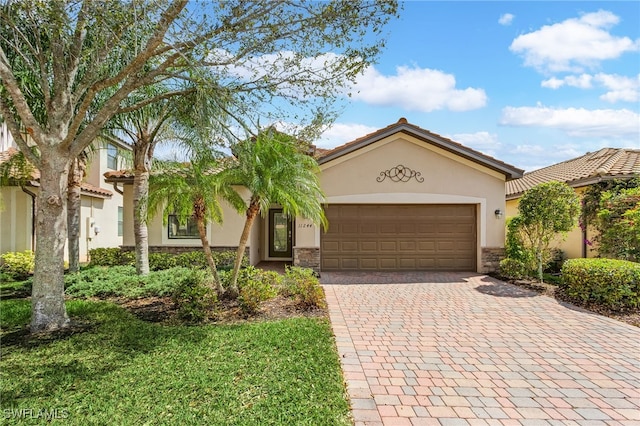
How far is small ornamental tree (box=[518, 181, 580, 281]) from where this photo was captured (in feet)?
32.6

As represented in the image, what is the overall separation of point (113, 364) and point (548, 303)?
9.41 meters

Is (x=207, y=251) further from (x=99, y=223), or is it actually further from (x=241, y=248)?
(x=99, y=223)

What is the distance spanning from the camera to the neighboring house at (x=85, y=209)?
1334 cm

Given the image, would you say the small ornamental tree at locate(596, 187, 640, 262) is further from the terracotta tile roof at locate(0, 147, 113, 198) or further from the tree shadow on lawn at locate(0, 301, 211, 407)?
the terracotta tile roof at locate(0, 147, 113, 198)

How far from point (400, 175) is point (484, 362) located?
8343mm

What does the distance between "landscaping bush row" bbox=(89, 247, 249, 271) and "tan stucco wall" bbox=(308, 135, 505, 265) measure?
309 centimetres

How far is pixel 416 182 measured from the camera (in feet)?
41.2

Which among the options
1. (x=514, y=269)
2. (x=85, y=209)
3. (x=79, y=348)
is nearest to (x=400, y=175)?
(x=514, y=269)

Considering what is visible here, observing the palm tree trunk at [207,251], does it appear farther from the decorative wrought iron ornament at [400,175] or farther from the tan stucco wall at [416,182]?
the decorative wrought iron ornament at [400,175]

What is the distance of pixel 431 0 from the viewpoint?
766 cm

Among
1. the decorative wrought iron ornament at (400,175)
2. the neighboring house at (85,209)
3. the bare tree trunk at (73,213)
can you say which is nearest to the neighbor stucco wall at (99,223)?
the neighboring house at (85,209)

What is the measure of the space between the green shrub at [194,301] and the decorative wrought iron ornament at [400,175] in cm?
759

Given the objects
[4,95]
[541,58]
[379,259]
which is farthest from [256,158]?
[541,58]

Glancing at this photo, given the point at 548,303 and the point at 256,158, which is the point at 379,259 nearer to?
the point at 548,303
